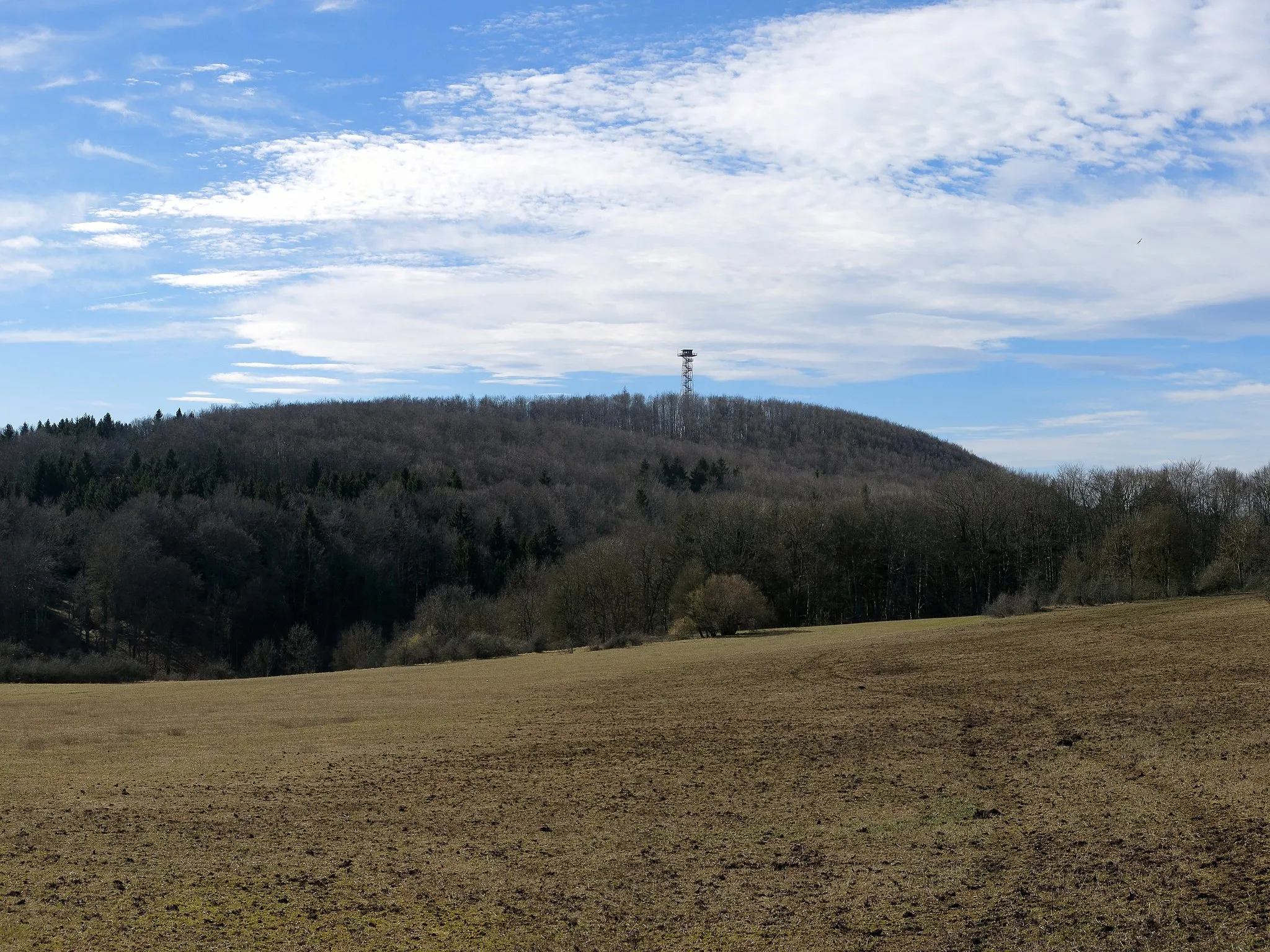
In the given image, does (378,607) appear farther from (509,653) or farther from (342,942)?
(342,942)

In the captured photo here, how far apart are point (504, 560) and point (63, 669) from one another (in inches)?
1890

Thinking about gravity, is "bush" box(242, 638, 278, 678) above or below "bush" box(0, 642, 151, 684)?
below

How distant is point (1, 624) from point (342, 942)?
8447 cm

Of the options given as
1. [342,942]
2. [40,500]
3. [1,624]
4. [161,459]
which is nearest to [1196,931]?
[342,942]

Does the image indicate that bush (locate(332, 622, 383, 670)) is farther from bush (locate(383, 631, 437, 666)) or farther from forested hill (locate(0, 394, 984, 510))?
forested hill (locate(0, 394, 984, 510))

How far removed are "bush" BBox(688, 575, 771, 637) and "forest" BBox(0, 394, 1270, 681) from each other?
15 cm

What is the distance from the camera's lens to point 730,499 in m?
84.1

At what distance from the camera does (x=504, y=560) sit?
331 feet

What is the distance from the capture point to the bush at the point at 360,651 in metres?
71.5

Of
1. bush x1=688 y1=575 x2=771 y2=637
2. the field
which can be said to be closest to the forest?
bush x1=688 y1=575 x2=771 y2=637

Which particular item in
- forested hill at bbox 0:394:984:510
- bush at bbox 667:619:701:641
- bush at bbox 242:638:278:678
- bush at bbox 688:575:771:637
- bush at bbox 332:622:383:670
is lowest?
bush at bbox 242:638:278:678

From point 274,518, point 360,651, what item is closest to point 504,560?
point 274,518

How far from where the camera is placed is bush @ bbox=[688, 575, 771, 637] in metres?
64.4

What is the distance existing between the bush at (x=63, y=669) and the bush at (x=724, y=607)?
111 ft
